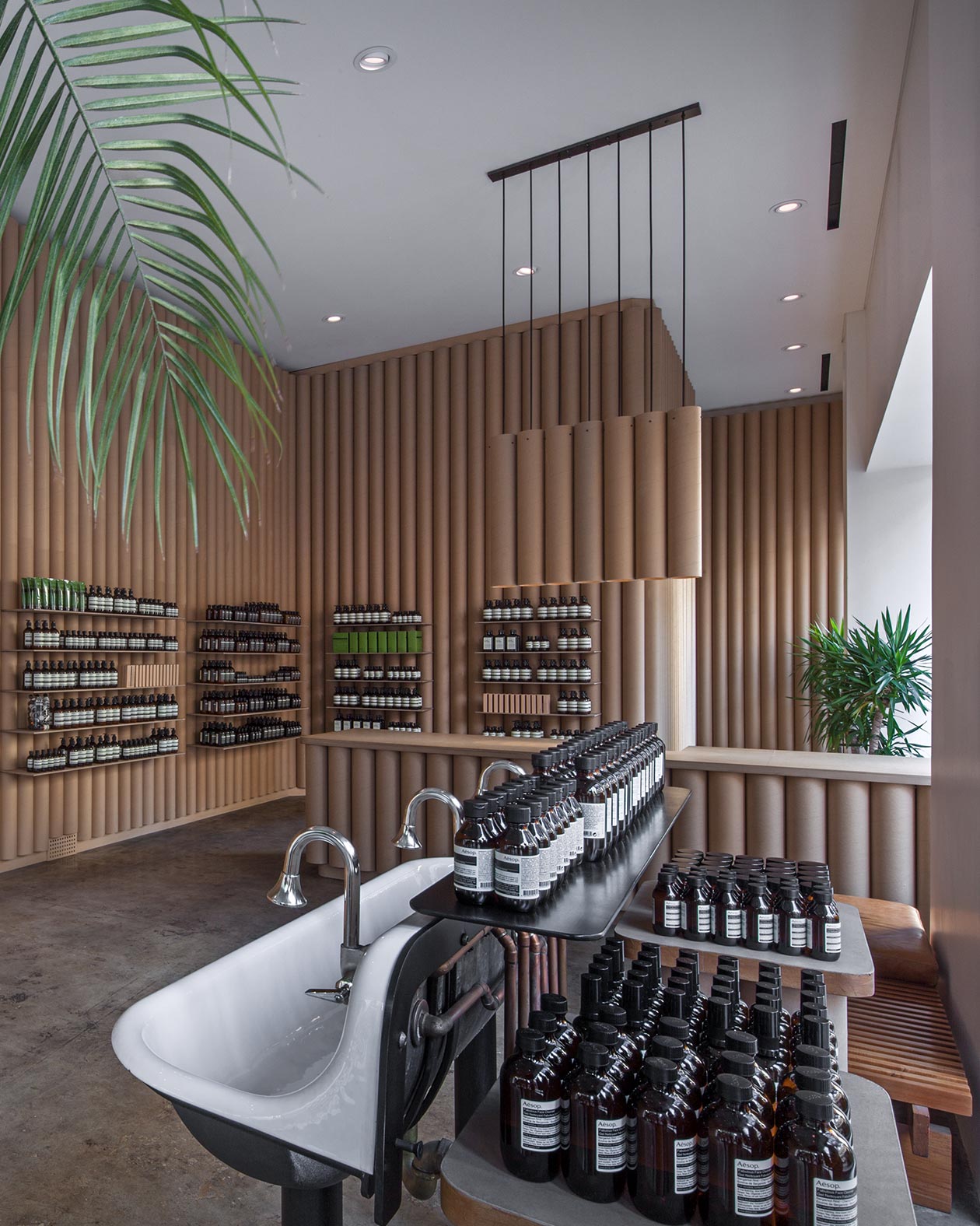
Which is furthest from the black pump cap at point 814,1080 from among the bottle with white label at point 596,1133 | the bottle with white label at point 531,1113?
the bottle with white label at point 531,1113

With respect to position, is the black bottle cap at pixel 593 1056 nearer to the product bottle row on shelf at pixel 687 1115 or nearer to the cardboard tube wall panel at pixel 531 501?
the product bottle row on shelf at pixel 687 1115

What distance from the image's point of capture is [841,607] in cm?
850

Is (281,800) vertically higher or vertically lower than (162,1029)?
lower

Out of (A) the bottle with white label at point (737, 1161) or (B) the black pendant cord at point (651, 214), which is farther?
(B) the black pendant cord at point (651, 214)

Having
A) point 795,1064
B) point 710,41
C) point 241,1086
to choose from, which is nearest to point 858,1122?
point 795,1064

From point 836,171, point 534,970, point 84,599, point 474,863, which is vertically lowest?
point 534,970

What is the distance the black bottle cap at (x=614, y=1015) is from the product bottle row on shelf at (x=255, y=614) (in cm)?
604

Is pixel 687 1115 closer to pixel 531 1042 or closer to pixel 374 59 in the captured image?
pixel 531 1042

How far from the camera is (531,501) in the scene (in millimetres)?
4250

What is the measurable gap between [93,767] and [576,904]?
4989mm

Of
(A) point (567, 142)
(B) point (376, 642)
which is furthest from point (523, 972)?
(B) point (376, 642)

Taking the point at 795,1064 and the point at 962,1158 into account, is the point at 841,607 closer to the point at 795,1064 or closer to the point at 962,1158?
the point at 962,1158

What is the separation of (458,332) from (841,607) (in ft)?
15.8

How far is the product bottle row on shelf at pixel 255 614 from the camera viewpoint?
6.96 metres
